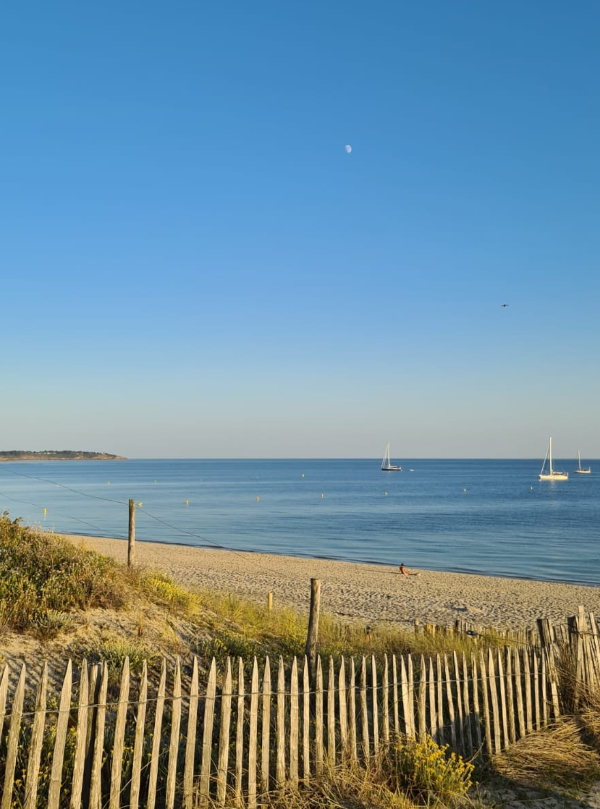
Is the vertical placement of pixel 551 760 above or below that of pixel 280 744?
below

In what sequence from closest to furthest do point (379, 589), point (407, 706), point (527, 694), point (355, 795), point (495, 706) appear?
1. point (355, 795)
2. point (407, 706)
3. point (495, 706)
4. point (527, 694)
5. point (379, 589)

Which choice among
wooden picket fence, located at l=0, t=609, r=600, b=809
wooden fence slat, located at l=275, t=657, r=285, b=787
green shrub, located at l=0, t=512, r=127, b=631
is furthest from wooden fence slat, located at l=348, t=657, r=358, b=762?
green shrub, located at l=0, t=512, r=127, b=631

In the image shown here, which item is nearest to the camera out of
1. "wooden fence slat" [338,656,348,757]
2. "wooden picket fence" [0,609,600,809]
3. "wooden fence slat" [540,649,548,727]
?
"wooden picket fence" [0,609,600,809]

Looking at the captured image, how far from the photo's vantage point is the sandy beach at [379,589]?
21.6 meters

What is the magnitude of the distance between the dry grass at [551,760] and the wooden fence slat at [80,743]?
14.1ft

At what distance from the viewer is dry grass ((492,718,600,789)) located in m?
6.64

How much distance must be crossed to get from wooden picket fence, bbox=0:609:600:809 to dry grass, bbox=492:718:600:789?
0.18 metres

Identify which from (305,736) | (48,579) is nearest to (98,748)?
(305,736)

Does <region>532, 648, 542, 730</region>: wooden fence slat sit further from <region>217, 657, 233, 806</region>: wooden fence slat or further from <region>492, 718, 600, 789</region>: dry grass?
<region>217, 657, 233, 806</region>: wooden fence slat

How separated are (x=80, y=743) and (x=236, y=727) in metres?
1.35

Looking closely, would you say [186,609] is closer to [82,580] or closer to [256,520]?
[82,580]

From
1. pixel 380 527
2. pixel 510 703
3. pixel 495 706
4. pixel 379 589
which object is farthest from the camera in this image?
pixel 380 527

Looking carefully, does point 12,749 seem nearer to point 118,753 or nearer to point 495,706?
point 118,753

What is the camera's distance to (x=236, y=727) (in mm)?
5512
